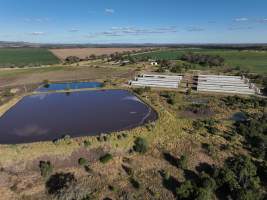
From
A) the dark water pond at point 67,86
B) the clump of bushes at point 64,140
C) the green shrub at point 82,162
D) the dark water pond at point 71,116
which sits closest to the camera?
the green shrub at point 82,162

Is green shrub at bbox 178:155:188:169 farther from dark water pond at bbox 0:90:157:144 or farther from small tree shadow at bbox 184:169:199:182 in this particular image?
dark water pond at bbox 0:90:157:144

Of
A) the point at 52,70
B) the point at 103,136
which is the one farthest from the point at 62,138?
the point at 52,70

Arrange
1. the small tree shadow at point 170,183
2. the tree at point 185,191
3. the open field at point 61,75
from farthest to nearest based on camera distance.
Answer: the open field at point 61,75 → the small tree shadow at point 170,183 → the tree at point 185,191

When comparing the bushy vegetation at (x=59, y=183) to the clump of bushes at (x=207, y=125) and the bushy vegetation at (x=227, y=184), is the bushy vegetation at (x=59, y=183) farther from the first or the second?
the clump of bushes at (x=207, y=125)

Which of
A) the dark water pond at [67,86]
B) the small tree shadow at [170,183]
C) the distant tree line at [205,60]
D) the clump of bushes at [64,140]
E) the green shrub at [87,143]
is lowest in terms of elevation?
the small tree shadow at [170,183]

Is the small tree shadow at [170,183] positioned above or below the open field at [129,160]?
below

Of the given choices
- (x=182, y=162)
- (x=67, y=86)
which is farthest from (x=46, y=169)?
(x=67, y=86)

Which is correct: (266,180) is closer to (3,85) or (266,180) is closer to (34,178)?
(34,178)

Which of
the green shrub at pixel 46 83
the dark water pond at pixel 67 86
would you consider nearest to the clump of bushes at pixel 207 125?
the dark water pond at pixel 67 86

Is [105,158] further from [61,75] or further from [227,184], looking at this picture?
[61,75]
